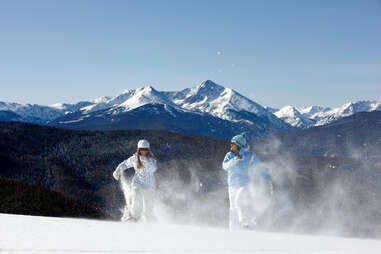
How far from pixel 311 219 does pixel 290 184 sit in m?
12.1

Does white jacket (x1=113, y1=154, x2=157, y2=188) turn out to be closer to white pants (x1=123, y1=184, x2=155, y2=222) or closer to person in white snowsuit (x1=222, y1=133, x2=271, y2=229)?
white pants (x1=123, y1=184, x2=155, y2=222)

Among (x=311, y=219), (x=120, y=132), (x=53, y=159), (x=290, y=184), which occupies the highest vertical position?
(x=120, y=132)

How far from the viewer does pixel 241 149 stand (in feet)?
34.8

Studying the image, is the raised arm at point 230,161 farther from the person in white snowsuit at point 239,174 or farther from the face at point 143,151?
the face at point 143,151

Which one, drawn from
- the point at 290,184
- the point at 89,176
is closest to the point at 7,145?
the point at 89,176

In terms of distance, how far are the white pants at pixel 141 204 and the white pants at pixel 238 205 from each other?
267cm

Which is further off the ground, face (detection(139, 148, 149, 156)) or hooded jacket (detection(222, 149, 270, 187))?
face (detection(139, 148, 149, 156))

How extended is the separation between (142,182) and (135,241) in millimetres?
5206

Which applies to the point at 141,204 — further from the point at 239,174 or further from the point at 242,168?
the point at 242,168

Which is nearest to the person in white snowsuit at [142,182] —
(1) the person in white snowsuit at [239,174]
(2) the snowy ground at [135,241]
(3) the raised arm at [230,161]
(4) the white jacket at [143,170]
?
(4) the white jacket at [143,170]

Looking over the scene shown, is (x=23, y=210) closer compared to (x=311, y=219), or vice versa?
(x=23, y=210)

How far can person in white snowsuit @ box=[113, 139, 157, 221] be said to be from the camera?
10688 mm

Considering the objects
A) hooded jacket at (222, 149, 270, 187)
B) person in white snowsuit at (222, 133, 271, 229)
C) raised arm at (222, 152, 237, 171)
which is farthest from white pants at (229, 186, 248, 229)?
raised arm at (222, 152, 237, 171)

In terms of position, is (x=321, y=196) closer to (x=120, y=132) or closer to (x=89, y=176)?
(x=120, y=132)
